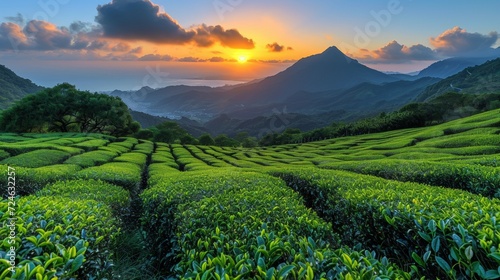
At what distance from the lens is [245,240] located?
4.17m

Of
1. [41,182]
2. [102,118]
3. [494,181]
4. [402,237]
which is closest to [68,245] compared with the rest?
[402,237]

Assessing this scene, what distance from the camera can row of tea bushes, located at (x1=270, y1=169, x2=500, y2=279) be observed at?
346 centimetres

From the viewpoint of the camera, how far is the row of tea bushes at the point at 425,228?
3.46 metres

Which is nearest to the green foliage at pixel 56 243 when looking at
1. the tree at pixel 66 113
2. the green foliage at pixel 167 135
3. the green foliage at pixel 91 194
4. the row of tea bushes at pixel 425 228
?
the green foliage at pixel 91 194

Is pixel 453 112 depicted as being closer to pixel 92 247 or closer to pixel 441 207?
pixel 441 207

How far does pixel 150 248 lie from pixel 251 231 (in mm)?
4028

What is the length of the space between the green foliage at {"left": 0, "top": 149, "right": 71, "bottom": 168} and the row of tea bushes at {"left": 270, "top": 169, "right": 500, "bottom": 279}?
16.8 metres

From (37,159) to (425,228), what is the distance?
20.1m

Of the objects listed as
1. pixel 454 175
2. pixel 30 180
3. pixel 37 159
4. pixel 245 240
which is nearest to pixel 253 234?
pixel 245 240

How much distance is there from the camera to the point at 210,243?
4246mm

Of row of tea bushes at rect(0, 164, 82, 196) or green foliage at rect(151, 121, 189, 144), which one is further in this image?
green foliage at rect(151, 121, 189, 144)

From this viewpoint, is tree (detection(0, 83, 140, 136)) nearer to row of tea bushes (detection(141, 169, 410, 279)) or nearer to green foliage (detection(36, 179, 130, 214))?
green foliage (detection(36, 179, 130, 214))

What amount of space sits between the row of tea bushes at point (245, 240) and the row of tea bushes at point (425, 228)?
746mm

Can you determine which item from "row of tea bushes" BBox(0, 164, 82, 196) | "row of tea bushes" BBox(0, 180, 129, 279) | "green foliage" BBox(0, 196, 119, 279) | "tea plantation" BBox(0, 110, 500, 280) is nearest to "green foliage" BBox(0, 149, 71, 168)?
"row of tea bushes" BBox(0, 164, 82, 196)
